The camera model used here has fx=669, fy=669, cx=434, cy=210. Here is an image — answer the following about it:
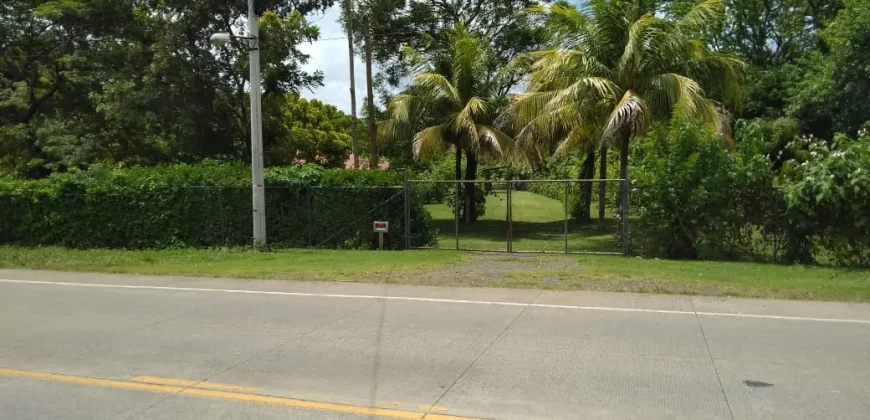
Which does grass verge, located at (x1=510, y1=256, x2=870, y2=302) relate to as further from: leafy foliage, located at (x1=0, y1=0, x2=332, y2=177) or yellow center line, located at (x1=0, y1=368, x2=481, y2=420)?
leafy foliage, located at (x1=0, y1=0, x2=332, y2=177)

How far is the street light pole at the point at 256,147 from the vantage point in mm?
17656

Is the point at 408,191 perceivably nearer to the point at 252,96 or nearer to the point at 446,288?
the point at 252,96

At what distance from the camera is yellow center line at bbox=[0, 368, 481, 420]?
5.16m

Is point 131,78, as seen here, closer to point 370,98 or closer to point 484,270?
point 370,98

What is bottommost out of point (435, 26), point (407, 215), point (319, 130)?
point (407, 215)

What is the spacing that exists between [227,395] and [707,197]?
13.1 meters

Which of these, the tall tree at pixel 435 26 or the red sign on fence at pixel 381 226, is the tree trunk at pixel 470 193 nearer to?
the tall tree at pixel 435 26

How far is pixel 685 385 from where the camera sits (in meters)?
5.95

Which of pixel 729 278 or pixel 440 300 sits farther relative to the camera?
pixel 729 278

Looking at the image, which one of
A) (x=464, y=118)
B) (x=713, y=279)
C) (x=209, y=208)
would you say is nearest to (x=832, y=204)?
(x=713, y=279)

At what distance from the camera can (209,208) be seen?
1947cm

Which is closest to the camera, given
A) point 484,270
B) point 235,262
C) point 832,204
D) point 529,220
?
point 484,270

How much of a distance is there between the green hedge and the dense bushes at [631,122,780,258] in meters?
6.61

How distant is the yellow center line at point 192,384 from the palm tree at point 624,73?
535 inches
